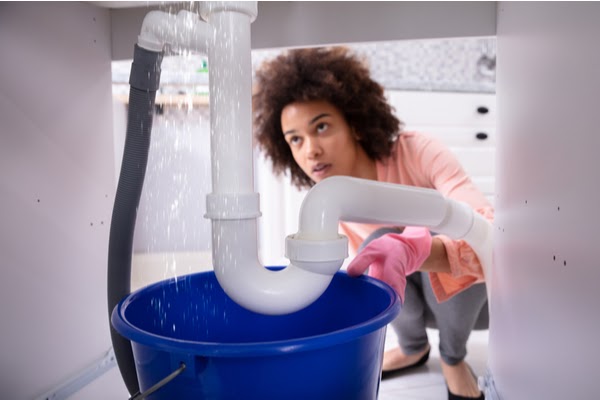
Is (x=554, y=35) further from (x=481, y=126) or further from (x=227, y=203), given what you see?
(x=481, y=126)

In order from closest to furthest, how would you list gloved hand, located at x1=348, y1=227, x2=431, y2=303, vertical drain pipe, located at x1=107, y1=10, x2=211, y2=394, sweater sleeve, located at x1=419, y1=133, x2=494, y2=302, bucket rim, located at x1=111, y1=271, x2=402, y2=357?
bucket rim, located at x1=111, y1=271, x2=402, y2=357
vertical drain pipe, located at x1=107, y1=10, x2=211, y2=394
gloved hand, located at x1=348, y1=227, x2=431, y2=303
sweater sleeve, located at x1=419, y1=133, x2=494, y2=302

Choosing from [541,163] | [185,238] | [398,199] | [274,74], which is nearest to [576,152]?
[541,163]

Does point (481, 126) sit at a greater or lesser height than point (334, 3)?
lesser

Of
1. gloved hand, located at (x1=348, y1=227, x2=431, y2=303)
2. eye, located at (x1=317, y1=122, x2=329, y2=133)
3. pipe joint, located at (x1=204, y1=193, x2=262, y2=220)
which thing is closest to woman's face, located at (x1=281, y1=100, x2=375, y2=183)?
eye, located at (x1=317, y1=122, x2=329, y2=133)

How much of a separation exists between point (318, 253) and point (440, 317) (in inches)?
26.0

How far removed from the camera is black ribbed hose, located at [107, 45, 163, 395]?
0.58 meters

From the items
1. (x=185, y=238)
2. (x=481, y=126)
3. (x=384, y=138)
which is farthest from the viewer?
(x=185, y=238)

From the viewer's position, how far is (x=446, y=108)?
166 cm

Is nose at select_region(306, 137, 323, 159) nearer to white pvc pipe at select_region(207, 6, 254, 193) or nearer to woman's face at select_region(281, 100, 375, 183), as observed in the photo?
woman's face at select_region(281, 100, 375, 183)

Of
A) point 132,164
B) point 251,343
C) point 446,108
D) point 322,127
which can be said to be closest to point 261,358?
point 251,343

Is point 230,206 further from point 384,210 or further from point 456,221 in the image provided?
point 456,221

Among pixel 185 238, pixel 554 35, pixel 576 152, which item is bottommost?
pixel 185 238

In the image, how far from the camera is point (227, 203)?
18.2 inches

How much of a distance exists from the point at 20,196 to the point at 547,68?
0.67 meters
